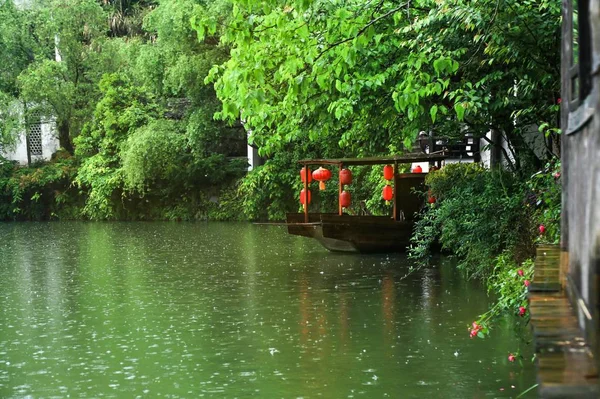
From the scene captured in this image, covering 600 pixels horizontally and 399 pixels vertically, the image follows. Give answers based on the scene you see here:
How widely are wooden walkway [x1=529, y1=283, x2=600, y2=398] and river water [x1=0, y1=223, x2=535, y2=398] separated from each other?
284 centimetres

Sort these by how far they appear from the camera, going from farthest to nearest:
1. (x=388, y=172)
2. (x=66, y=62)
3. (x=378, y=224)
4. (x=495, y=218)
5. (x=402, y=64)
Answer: (x=66, y=62)
(x=388, y=172)
(x=378, y=224)
(x=402, y=64)
(x=495, y=218)

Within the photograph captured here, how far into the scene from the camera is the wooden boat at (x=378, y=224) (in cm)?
1834

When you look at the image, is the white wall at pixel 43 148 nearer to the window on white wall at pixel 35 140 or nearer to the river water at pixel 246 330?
the window on white wall at pixel 35 140

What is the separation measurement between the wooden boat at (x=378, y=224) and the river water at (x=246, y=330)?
55cm

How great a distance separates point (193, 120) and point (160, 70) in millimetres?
2003

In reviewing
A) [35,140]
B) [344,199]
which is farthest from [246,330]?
[35,140]

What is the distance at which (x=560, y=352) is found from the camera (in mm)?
3898

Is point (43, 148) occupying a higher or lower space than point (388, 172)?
higher

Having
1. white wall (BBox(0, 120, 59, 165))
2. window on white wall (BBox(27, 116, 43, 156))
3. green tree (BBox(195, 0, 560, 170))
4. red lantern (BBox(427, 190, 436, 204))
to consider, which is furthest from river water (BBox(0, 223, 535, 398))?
window on white wall (BBox(27, 116, 43, 156))

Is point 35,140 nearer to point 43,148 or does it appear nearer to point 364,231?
point 43,148

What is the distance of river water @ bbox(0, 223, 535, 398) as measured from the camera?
7.95 m

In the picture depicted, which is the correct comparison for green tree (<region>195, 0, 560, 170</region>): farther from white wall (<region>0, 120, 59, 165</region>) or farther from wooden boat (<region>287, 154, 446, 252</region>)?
white wall (<region>0, 120, 59, 165</region>)

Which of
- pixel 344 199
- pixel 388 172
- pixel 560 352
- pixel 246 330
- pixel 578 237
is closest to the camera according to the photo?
pixel 560 352

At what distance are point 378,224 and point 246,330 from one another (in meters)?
8.29
